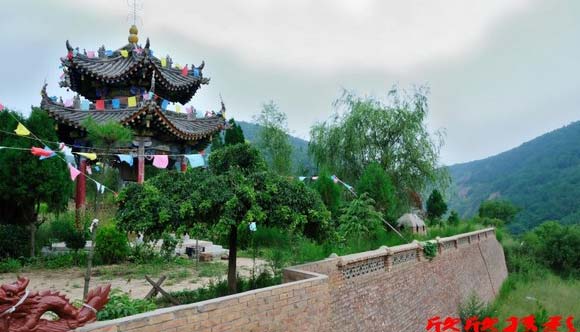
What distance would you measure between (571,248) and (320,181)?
18.5 metres

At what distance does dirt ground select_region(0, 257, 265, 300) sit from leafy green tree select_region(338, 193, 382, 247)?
2493mm

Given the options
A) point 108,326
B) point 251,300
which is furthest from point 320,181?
point 108,326

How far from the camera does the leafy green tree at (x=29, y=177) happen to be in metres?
10.2

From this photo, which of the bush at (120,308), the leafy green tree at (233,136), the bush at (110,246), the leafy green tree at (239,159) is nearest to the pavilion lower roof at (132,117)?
the leafy green tree at (233,136)

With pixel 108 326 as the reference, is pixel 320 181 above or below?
above

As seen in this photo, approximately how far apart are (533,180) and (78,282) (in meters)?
70.7

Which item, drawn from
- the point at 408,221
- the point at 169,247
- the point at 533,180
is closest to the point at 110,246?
the point at 169,247

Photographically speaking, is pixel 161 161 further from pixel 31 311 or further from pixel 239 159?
pixel 31 311

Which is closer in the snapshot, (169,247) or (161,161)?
(169,247)

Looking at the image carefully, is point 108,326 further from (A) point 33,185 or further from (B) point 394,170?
(B) point 394,170

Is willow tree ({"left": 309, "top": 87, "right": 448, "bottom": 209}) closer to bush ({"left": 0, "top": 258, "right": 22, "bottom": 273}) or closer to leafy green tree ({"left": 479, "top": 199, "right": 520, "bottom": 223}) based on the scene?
bush ({"left": 0, "top": 258, "right": 22, "bottom": 273})

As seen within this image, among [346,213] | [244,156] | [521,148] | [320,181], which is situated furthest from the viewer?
[521,148]

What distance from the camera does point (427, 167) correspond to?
18547 millimetres

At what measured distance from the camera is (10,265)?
10062mm
